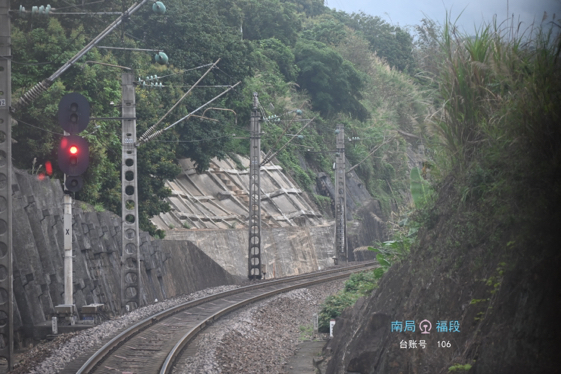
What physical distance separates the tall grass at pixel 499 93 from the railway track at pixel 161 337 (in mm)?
6258

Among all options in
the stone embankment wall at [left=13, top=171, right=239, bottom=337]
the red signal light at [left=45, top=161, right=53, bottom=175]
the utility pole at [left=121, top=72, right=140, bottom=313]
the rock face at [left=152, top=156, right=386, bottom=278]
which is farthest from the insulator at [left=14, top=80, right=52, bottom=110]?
the rock face at [left=152, top=156, right=386, bottom=278]

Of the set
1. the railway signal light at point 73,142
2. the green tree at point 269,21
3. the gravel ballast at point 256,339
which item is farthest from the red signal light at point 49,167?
the green tree at point 269,21

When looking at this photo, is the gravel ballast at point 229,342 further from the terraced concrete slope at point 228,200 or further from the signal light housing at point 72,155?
the terraced concrete slope at point 228,200

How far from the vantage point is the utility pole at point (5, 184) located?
492 inches

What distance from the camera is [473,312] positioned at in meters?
6.34

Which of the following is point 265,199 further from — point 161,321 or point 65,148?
point 65,148

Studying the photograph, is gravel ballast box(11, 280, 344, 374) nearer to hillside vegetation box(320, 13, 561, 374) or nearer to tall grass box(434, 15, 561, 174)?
hillside vegetation box(320, 13, 561, 374)

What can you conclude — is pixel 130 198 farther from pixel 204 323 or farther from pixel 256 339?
pixel 256 339

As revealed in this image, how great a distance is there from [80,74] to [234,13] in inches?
1008

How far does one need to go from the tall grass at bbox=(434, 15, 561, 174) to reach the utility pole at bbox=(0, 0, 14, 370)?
8140 millimetres

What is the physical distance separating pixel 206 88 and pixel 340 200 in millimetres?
11092

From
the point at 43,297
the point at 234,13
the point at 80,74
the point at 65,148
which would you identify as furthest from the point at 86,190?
the point at 234,13

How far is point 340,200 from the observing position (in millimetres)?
41938

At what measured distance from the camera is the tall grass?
6227 mm
